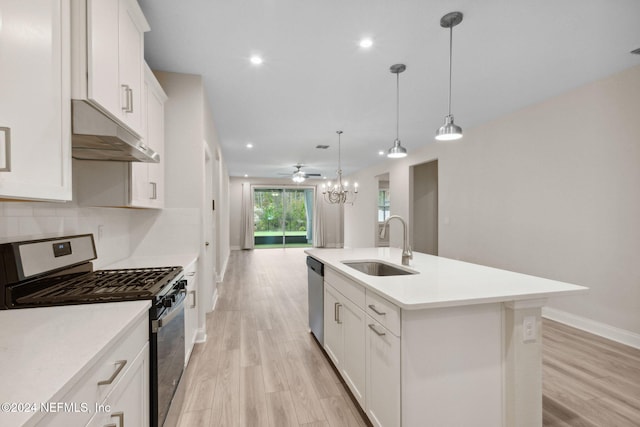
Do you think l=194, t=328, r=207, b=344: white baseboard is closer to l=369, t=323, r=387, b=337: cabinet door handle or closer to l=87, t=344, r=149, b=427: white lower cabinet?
l=87, t=344, r=149, b=427: white lower cabinet

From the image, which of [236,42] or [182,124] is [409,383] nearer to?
[236,42]

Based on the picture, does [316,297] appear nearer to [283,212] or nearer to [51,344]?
[51,344]

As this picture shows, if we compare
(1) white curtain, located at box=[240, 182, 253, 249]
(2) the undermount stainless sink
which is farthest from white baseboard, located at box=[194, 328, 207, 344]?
(1) white curtain, located at box=[240, 182, 253, 249]

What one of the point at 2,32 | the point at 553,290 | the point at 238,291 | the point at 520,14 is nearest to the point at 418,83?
the point at 520,14

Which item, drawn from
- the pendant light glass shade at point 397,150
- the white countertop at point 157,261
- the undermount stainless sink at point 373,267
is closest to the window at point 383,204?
the pendant light glass shade at point 397,150

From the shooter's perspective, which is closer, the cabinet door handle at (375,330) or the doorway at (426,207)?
the cabinet door handle at (375,330)

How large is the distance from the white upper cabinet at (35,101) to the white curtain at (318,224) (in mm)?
9982

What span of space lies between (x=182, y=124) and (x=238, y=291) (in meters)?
2.96

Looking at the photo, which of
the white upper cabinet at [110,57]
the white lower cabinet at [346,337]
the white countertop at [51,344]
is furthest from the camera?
the white lower cabinet at [346,337]

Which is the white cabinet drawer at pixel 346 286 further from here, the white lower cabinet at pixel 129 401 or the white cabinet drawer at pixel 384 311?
the white lower cabinet at pixel 129 401

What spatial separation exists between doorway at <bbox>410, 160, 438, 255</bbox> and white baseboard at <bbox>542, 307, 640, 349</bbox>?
135 inches

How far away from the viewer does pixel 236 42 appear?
2416mm

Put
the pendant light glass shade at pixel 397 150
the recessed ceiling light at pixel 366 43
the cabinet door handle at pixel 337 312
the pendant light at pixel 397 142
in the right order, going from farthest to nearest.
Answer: the pendant light glass shade at pixel 397 150, the pendant light at pixel 397 142, the recessed ceiling light at pixel 366 43, the cabinet door handle at pixel 337 312

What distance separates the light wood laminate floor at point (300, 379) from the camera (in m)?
1.87
